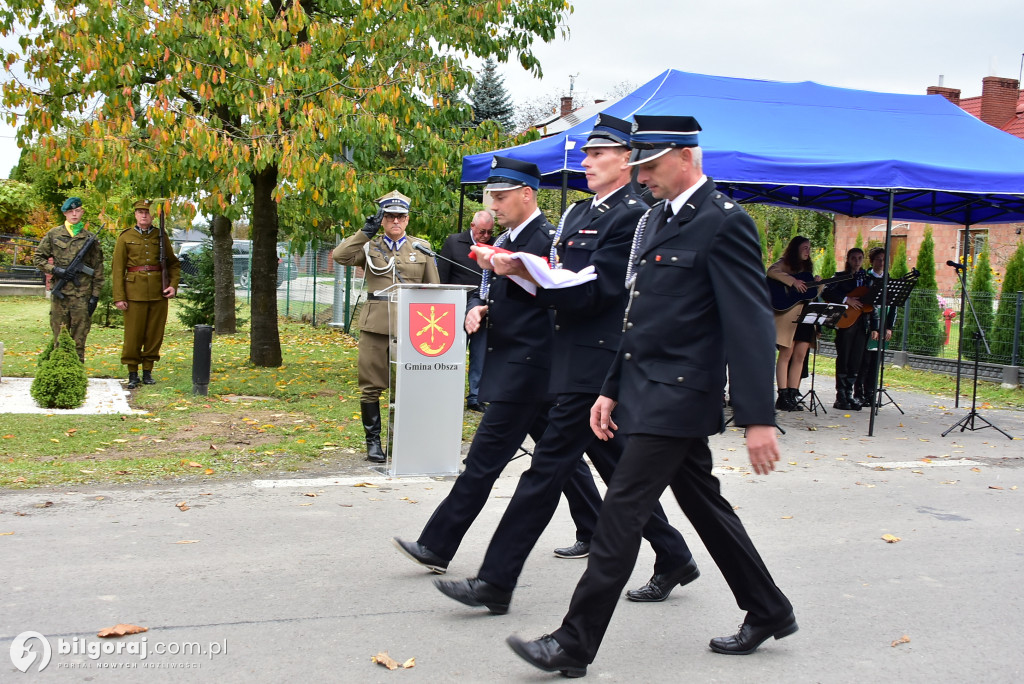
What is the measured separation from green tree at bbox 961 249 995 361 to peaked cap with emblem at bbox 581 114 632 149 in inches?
546

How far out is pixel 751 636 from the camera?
13.4ft

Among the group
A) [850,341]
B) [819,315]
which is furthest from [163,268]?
[850,341]

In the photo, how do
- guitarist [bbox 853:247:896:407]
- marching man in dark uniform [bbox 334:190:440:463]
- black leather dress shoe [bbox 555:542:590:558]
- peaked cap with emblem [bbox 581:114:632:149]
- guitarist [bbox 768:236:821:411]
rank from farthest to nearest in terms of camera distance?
guitarist [bbox 853:247:896:407], guitarist [bbox 768:236:821:411], marching man in dark uniform [bbox 334:190:440:463], black leather dress shoe [bbox 555:542:590:558], peaked cap with emblem [bbox 581:114:632:149]

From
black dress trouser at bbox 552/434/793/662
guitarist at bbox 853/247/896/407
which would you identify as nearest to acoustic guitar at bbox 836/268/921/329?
guitarist at bbox 853/247/896/407

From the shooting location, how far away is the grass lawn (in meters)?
7.23

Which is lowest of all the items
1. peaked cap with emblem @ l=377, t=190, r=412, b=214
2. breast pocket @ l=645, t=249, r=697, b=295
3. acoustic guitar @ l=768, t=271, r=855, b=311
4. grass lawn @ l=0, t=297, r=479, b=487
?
grass lawn @ l=0, t=297, r=479, b=487

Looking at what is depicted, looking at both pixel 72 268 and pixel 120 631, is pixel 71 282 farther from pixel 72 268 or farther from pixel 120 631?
pixel 120 631

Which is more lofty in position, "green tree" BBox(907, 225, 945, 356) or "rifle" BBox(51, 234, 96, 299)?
"rifle" BBox(51, 234, 96, 299)

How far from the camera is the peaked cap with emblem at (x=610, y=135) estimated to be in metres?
4.39

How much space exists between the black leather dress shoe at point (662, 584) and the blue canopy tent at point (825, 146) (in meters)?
5.69

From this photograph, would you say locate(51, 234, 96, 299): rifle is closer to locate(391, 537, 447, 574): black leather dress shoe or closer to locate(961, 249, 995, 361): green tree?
locate(391, 537, 447, 574): black leather dress shoe

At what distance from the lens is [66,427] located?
→ 8672mm

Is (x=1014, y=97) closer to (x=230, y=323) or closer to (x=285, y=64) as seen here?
(x=230, y=323)

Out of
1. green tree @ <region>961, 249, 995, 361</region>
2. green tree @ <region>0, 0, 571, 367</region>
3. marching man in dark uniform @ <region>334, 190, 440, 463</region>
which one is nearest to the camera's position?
marching man in dark uniform @ <region>334, 190, 440, 463</region>
